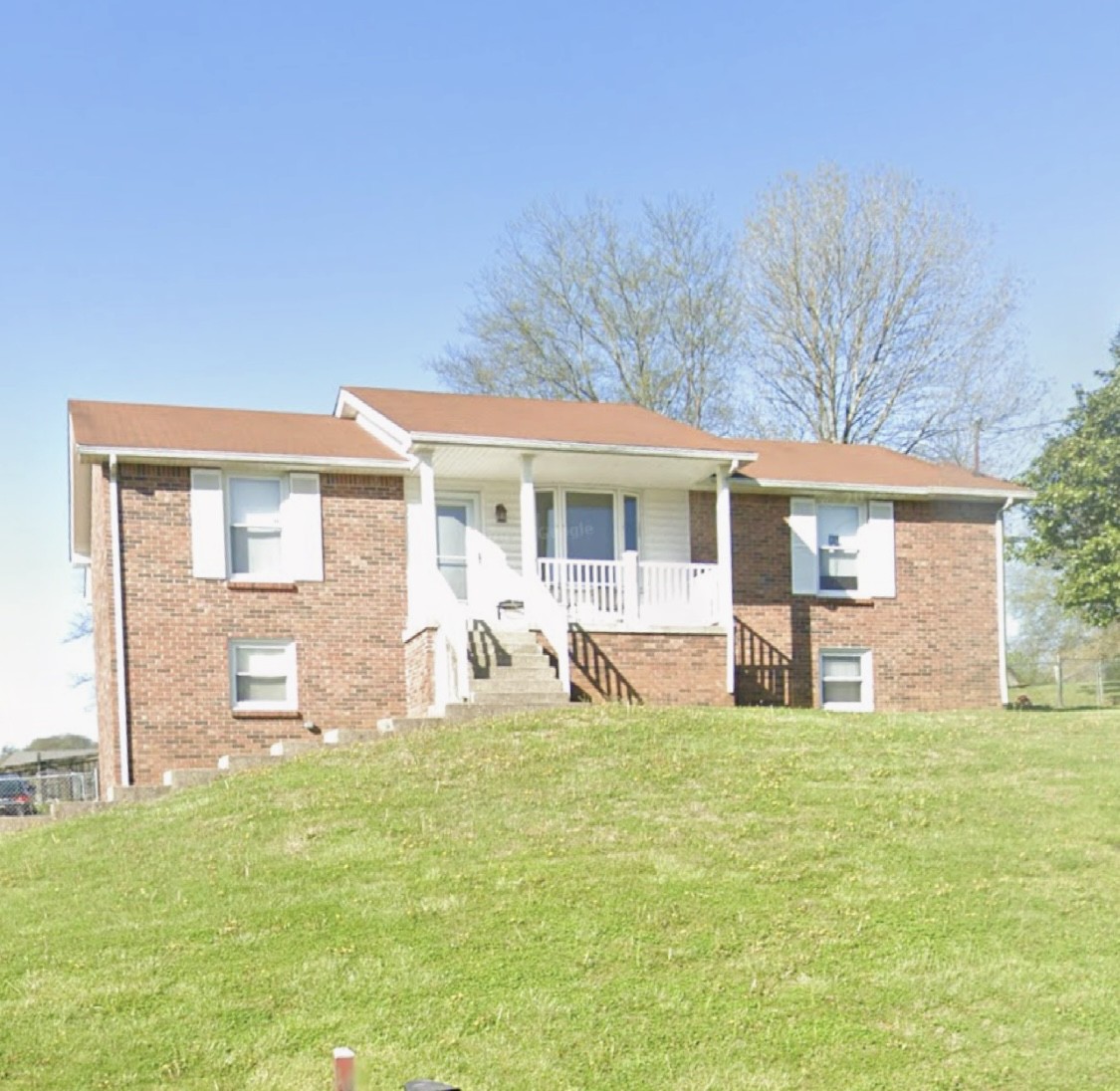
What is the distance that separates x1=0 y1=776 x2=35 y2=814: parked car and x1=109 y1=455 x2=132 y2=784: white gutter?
281 inches

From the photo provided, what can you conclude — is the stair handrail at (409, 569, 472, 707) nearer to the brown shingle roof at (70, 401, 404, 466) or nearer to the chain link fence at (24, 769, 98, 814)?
the brown shingle roof at (70, 401, 404, 466)

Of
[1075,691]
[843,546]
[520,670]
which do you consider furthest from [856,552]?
[1075,691]

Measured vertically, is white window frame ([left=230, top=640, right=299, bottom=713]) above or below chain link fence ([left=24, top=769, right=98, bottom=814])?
above

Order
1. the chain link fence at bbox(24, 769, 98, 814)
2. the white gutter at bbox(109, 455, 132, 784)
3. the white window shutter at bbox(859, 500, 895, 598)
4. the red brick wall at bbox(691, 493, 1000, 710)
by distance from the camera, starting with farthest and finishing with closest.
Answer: the chain link fence at bbox(24, 769, 98, 814) < the white window shutter at bbox(859, 500, 895, 598) < the red brick wall at bbox(691, 493, 1000, 710) < the white gutter at bbox(109, 455, 132, 784)

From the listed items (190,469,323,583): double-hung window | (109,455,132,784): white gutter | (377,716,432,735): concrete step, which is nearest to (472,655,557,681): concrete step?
(377,716,432,735): concrete step

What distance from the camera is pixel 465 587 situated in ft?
67.2

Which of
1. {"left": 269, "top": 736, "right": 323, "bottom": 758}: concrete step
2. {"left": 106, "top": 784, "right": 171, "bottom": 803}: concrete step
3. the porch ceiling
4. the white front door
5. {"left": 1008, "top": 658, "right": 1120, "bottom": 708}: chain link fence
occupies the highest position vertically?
the porch ceiling

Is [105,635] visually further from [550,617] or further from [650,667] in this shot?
[650,667]

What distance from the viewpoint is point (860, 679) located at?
22.4 m

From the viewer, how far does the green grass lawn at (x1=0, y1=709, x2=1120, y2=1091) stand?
803 centimetres

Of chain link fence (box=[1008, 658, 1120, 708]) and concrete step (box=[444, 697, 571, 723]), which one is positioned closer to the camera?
concrete step (box=[444, 697, 571, 723])

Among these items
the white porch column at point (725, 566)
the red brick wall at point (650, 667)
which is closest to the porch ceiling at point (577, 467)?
the white porch column at point (725, 566)

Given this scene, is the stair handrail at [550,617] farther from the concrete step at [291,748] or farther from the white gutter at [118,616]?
the white gutter at [118,616]

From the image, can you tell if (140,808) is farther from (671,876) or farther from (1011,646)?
(1011,646)
